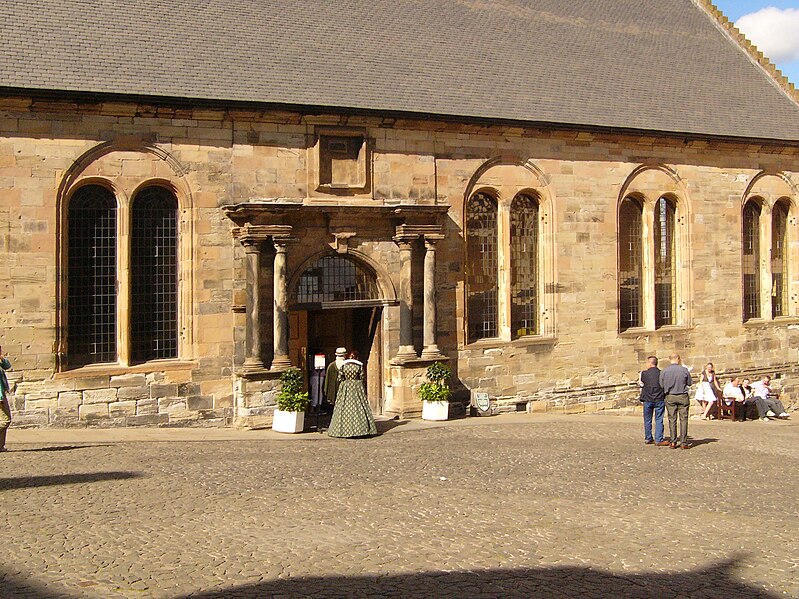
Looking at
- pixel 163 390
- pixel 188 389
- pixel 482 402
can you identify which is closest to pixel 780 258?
pixel 482 402

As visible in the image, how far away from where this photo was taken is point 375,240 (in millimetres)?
18828

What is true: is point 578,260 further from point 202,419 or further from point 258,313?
point 202,419

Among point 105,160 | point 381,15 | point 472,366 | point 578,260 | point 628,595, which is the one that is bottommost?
point 628,595

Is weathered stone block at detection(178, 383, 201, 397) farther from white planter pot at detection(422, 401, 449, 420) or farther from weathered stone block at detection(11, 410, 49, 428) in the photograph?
white planter pot at detection(422, 401, 449, 420)

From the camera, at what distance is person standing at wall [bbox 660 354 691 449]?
49.5 feet

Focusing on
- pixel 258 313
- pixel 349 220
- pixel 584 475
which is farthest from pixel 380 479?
pixel 349 220

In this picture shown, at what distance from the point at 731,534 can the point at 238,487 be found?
19.4ft

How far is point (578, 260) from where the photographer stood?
70.4ft

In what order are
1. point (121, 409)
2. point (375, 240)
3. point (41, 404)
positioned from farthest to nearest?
point (375, 240) → point (121, 409) → point (41, 404)

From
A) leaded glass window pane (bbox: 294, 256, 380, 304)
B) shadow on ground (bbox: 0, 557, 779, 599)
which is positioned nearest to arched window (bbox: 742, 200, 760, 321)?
leaded glass window pane (bbox: 294, 256, 380, 304)

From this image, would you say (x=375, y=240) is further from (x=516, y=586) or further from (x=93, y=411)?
(x=516, y=586)

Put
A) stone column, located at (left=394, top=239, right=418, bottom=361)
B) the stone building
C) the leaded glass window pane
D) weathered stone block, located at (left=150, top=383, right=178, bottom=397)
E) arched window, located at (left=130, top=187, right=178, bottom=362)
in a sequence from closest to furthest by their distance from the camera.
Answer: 1. the stone building
2. weathered stone block, located at (left=150, top=383, right=178, bottom=397)
3. arched window, located at (left=130, top=187, right=178, bottom=362)
4. the leaded glass window pane
5. stone column, located at (left=394, top=239, right=418, bottom=361)

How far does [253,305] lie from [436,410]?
173 inches

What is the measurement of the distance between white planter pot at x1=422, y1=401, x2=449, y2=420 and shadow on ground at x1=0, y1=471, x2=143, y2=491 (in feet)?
25.7
